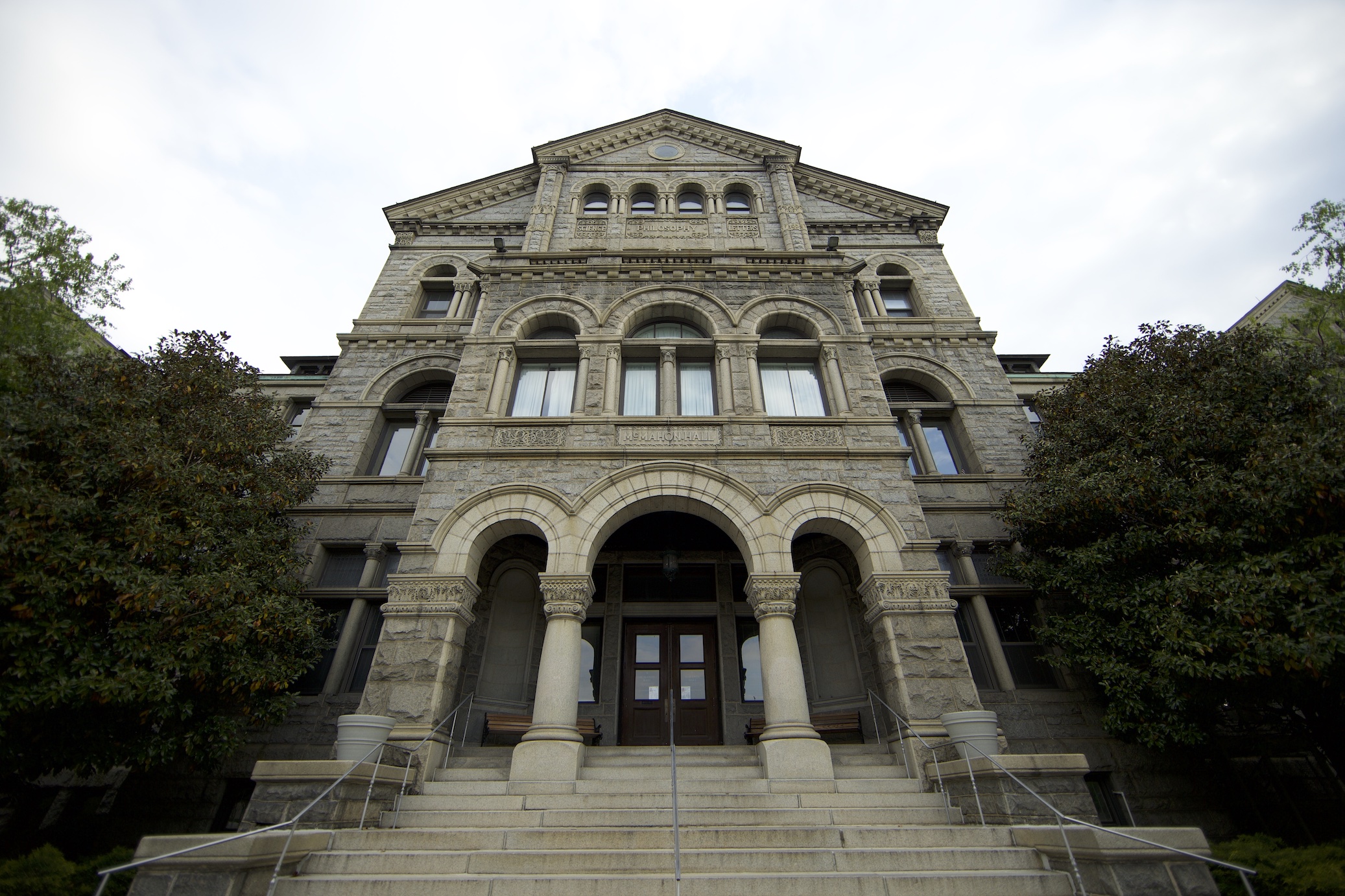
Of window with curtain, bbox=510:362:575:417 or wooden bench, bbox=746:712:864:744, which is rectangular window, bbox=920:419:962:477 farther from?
window with curtain, bbox=510:362:575:417

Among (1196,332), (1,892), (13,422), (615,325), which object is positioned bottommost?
(1,892)

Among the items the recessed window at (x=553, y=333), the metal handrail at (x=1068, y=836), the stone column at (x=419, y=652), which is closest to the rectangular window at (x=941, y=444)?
the metal handrail at (x=1068, y=836)

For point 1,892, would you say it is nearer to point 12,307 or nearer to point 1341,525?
point 12,307

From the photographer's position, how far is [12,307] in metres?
10.6

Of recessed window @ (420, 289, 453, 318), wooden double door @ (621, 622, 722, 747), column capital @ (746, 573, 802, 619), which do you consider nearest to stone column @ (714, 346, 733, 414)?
column capital @ (746, 573, 802, 619)

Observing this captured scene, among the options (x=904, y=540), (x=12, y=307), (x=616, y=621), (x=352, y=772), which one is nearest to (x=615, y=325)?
(x=616, y=621)

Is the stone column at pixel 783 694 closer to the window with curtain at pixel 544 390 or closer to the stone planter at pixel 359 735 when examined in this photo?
the stone planter at pixel 359 735

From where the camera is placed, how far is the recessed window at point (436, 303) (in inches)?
696

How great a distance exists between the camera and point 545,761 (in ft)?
26.5

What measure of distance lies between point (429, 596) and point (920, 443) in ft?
38.1

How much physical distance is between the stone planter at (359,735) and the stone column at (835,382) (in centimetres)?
617

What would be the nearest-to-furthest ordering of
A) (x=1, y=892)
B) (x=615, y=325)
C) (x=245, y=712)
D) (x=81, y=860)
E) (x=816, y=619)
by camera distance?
1. (x=1, y=892)
2. (x=81, y=860)
3. (x=245, y=712)
4. (x=816, y=619)
5. (x=615, y=325)

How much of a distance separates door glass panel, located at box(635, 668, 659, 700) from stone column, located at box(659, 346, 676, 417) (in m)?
5.35

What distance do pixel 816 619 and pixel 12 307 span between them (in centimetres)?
1624
